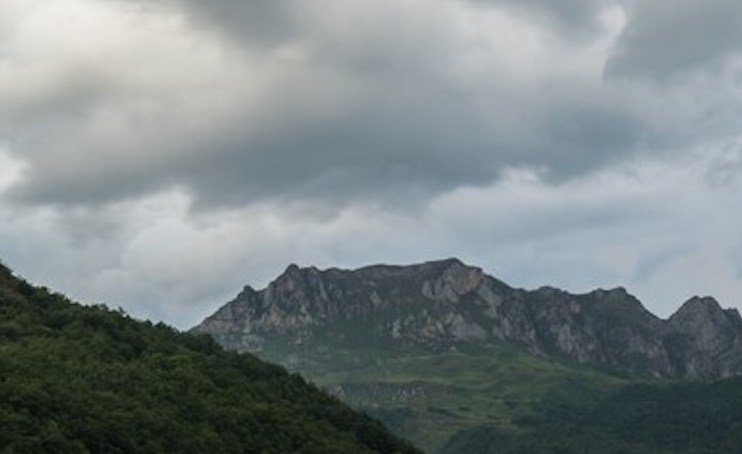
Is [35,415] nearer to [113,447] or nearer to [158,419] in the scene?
[113,447]

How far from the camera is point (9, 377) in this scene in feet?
572

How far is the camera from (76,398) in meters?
177

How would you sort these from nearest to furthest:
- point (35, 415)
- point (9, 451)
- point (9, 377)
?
point (9, 451) → point (35, 415) → point (9, 377)

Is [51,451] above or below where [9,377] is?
below

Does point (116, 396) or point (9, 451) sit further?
point (116, 396)

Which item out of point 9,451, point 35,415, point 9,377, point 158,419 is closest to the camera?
point 9,451

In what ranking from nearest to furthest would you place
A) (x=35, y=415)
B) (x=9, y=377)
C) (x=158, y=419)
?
(x=35, y=415)
(x=9, y=377)
(x=158, y=419)

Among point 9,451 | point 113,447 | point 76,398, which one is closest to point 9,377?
point 76,398

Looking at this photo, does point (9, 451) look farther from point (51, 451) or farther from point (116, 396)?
point (116, 396)

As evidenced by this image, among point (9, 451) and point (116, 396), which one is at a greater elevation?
point (116, 396)

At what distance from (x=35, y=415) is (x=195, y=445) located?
126 ft

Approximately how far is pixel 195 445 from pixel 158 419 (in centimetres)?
843

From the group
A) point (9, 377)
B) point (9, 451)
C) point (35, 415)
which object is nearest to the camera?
point (9, 451)

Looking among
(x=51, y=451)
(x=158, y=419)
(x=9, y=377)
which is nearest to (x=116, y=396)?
(x=158, y=419)
